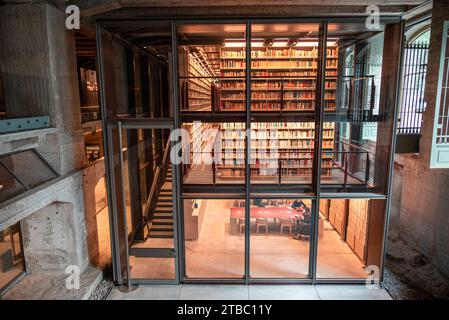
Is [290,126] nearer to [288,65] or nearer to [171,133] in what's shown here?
[288,65]

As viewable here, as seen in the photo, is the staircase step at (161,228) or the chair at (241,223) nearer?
the staircase step at (161,228)

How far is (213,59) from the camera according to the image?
9.98m

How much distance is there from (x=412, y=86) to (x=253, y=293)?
735 cm

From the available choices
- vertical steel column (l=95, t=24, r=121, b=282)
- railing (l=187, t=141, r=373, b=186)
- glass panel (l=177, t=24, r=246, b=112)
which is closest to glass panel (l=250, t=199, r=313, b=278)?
railing (l=187, t=141, r=373, b=186)

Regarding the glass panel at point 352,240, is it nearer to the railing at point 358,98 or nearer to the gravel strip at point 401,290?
the gravel strip at point 401,290

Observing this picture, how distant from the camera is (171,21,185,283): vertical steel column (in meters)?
5.02

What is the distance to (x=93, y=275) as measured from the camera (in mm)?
5621

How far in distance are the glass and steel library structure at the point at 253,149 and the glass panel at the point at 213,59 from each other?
40 mm

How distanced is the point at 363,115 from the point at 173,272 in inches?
194

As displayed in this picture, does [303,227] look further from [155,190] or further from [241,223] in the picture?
[155,190]

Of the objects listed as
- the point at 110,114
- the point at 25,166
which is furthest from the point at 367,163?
the point at 25,166

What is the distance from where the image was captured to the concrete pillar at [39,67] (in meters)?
4.65

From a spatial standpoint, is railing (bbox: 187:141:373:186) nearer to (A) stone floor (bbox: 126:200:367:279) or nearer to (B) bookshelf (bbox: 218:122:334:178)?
(B) bookshelf (bbox: 218:122:334:178)

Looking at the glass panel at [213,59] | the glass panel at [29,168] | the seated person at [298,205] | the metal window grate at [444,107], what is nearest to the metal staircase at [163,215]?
the glass panel at [213,59]
